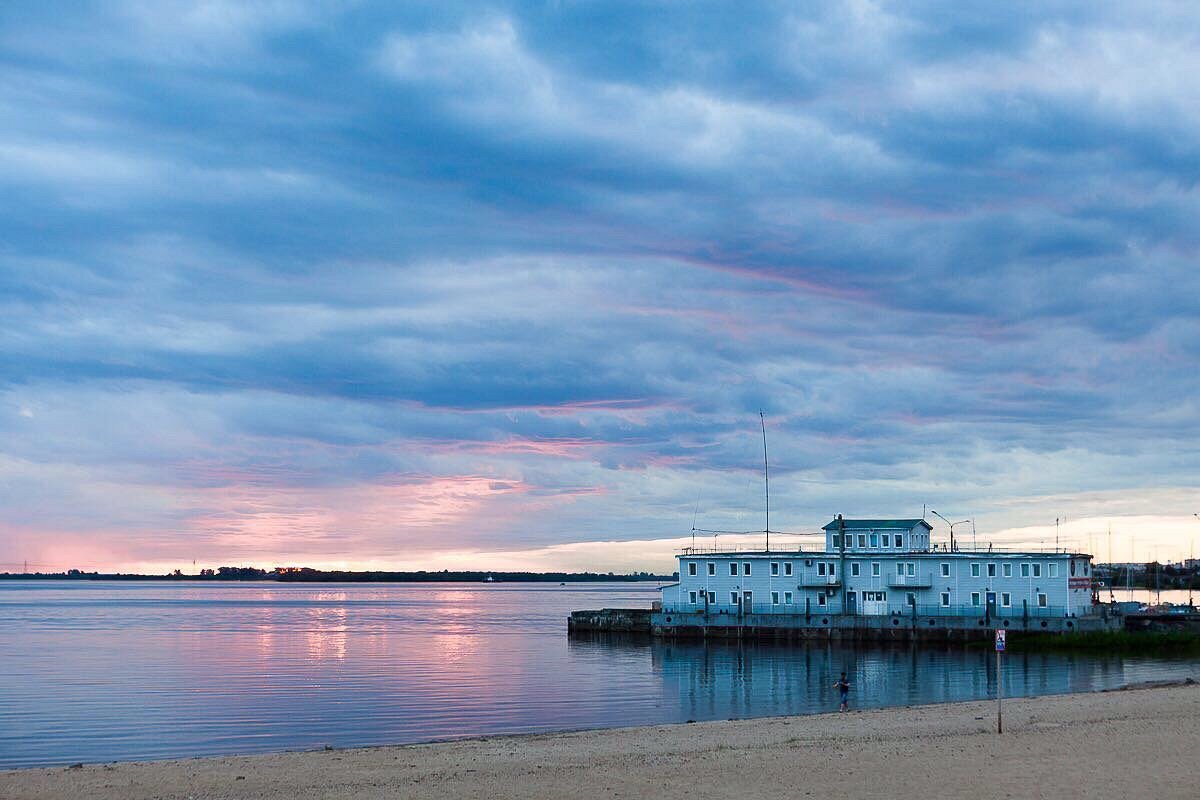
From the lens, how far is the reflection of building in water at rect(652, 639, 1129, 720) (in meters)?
61.5

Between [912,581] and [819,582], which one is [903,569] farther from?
[819,582]

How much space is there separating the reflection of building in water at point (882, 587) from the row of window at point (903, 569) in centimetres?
8

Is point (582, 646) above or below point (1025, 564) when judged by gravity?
below

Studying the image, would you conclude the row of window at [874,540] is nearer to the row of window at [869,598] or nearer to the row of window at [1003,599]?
the row of window at [869,598]

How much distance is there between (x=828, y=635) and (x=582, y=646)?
72.4 ft

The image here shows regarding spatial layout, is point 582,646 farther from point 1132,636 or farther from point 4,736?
point 4,736

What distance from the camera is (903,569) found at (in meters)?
99.6

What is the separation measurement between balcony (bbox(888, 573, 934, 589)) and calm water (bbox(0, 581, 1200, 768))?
23.3ft

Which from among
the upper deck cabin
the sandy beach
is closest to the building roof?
the upper deck cabin

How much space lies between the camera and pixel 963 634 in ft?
311

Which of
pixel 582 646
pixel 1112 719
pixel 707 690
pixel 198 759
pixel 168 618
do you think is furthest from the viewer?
pixel 168 618

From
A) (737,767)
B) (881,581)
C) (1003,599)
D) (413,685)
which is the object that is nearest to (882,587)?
(881,581)

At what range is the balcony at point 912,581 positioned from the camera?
324 ft

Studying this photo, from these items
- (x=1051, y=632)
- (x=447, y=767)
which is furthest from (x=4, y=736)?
(x=1051, y=632)
